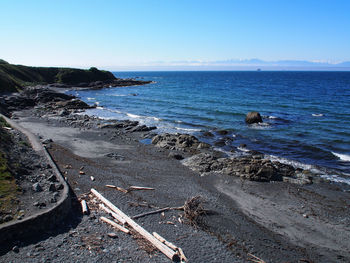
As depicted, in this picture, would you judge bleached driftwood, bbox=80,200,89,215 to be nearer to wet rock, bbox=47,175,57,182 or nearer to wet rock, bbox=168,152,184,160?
wet rock, bbox=47,175,57,182

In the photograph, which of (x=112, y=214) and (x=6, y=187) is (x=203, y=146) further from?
(x=6, y=187)

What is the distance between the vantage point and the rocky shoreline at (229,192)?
1061 cm

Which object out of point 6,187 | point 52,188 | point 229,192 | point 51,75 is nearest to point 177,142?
point 229,192

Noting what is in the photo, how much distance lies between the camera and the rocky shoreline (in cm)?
1061

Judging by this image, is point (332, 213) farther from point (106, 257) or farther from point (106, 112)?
point (106, 112)

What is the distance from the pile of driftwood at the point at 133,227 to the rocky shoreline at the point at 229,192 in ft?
1.51

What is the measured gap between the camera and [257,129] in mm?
32375

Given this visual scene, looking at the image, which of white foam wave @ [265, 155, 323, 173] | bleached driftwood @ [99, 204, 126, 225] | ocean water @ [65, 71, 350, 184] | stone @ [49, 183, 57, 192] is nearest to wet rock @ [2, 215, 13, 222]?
stone @ [49, 183, 57, 192]

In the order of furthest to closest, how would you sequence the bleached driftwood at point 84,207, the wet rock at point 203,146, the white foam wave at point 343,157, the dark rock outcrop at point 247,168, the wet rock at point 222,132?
the wet rock at point 222,132, the wet rock at point 203,146, the white foam wave at point 343,157, the dark rock outcrop at point 247,168, the bleached driftwood at point 84,207

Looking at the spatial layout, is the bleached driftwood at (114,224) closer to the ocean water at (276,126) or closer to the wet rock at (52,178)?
the wet rock at (52,178)

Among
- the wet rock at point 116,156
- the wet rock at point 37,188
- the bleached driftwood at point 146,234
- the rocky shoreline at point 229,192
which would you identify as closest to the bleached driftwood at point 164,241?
the bleached driftwood at point 146,234

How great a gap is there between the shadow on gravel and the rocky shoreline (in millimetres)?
259

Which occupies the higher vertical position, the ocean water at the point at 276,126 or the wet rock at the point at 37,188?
the wet rock at the point at 37,188

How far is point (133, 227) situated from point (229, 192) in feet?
23.3
